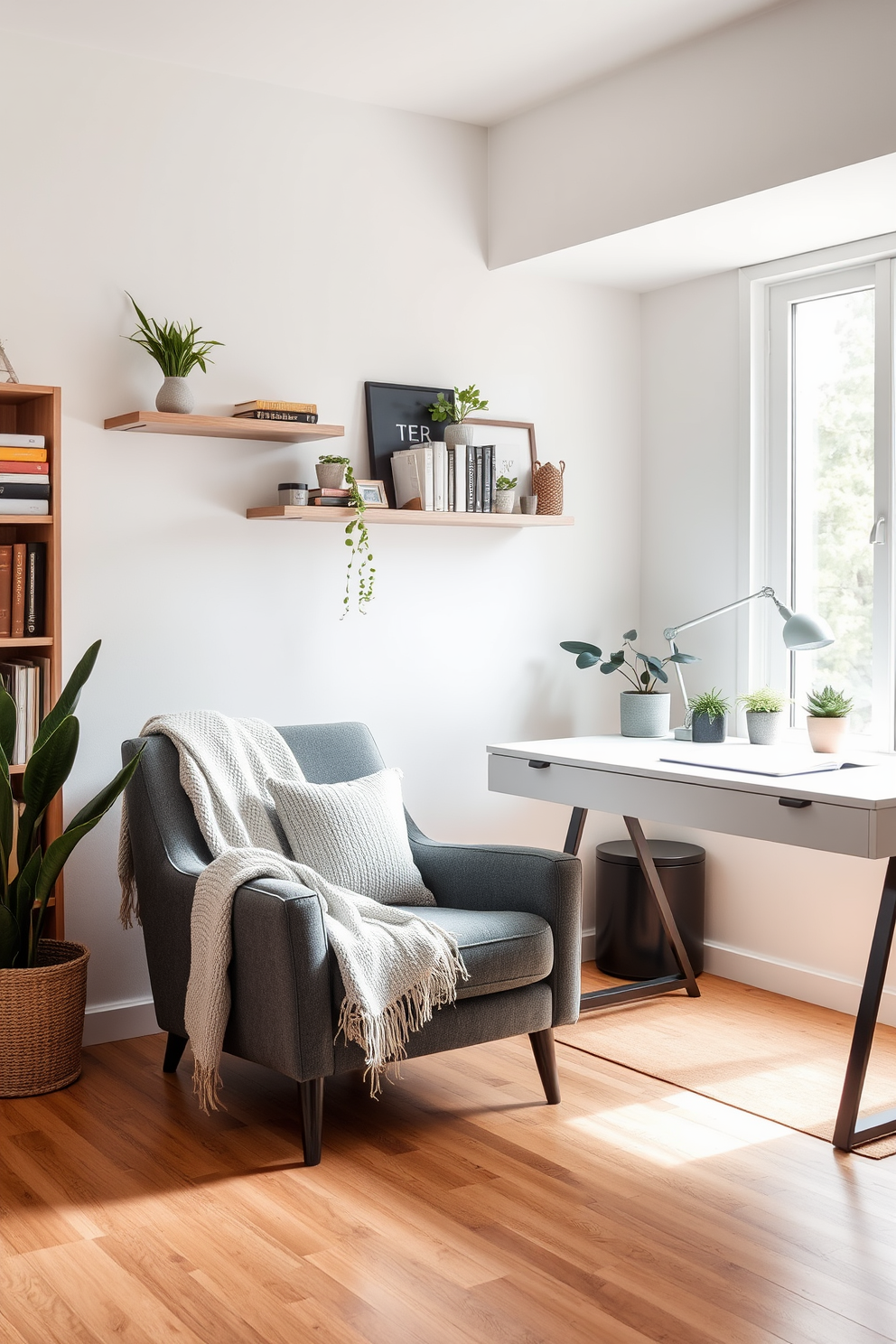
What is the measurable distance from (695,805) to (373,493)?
1319 millimetres

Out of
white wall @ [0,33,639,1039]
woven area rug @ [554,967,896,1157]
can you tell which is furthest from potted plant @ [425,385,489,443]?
woven area rug @ [554,967,896,1157]

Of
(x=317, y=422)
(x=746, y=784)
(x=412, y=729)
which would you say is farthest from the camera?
(x=412, y=729)

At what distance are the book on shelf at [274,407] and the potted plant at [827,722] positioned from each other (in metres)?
1.62

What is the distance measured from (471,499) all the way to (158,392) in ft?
3.35

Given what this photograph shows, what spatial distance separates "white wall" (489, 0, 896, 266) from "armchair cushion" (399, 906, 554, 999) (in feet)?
6.43

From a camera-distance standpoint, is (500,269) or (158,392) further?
(500,269)

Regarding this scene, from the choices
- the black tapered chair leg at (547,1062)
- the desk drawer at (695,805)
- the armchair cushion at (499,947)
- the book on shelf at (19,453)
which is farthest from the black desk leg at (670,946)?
the book on shelf at (19,453)

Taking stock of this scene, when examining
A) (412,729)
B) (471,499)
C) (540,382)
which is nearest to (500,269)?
(540,382)

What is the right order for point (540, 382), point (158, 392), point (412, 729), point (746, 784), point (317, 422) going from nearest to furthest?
point (746, 784)
point (158, 392)
point (317, 422)
point (412, 729)
point (540, 382)

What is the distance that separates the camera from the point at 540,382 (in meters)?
4.30

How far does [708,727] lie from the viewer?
3.86 m

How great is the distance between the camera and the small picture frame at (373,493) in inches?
147

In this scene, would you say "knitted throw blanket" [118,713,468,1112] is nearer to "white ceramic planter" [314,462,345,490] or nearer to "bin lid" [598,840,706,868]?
"white ceramic planter" [314,462,345,490]

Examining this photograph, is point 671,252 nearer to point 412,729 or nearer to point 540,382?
point 540,382
